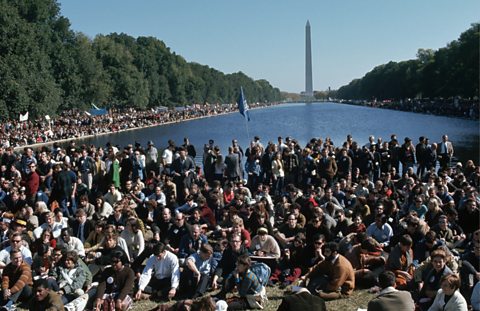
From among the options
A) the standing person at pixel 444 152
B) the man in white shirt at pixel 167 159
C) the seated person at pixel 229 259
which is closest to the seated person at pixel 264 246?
the seated person at pixel 229 259

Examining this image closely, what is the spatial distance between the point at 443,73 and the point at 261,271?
96.6 m

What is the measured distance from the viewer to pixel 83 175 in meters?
16.1

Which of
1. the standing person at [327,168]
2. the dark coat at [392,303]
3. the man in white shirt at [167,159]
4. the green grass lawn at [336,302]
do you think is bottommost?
the green grass lawn at [336,302]

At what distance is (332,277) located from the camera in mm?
8914

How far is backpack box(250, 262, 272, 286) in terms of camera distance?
9.16 meters

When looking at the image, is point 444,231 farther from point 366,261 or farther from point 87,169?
point 87,169

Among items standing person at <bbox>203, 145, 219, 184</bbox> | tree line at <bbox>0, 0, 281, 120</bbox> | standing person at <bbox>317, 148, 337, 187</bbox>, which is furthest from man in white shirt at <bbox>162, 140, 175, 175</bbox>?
tree line at <bbox>0, 0, 281, 120</bbox>

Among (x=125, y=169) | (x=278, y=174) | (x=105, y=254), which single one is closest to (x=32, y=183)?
(x=125, y=169)

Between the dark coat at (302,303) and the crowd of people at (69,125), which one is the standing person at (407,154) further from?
the crowd of people at (69,125)

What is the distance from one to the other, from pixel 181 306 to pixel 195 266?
7.68 ft

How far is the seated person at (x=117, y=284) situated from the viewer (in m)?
8.66

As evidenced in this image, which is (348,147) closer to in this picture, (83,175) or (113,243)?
(83,175)

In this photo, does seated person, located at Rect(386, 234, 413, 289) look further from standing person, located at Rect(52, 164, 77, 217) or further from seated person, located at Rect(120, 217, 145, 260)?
standing person, located at Rect(52, 164, 77, 217)

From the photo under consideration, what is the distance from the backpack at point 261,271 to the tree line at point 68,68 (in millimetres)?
35966
